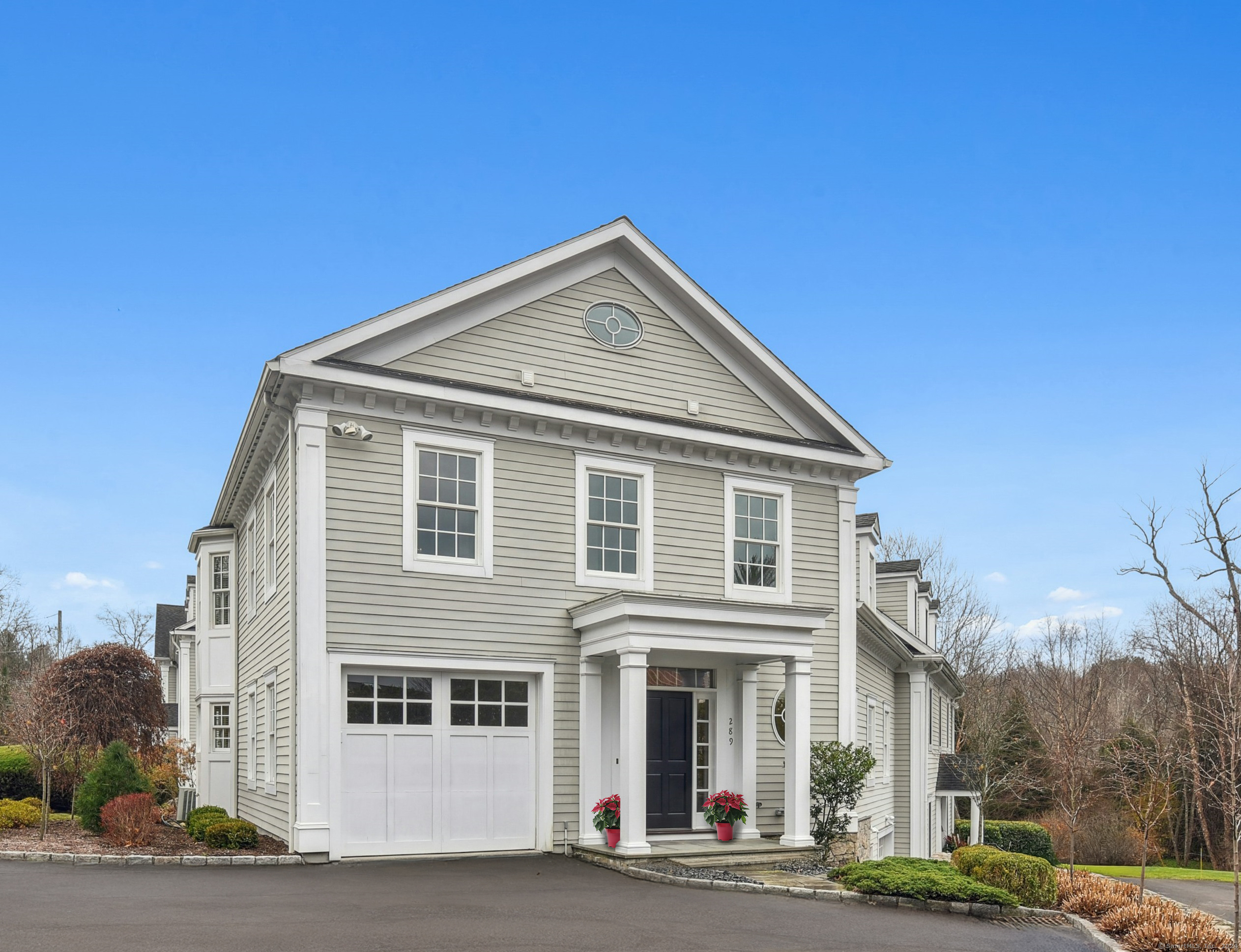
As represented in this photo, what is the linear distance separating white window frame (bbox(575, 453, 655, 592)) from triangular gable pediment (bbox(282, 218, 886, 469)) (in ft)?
3.06

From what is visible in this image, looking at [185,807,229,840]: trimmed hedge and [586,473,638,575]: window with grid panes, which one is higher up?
[586,473,638,575]: window with grid panes

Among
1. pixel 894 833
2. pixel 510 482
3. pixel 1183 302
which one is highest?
pixel 1183 302

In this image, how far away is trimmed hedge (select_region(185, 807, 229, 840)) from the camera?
15.6 metres

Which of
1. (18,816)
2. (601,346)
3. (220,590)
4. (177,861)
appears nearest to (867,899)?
(177,861)

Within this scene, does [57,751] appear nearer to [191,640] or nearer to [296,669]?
[296,669]

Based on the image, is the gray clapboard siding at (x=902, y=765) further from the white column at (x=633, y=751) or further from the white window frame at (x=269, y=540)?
the white window frame at (x=269, y=540)

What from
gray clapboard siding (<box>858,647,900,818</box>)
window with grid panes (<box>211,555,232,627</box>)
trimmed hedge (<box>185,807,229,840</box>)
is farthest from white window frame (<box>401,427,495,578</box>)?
gray clapboard siding (<box>858,647,900,818</box>)

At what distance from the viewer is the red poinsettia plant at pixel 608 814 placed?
15383 mm

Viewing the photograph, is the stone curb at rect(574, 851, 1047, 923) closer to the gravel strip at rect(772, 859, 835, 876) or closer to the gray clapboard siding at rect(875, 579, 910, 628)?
the gravel strip at rect(772, 859, 835, 876)

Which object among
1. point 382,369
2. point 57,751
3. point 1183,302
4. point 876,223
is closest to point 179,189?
point 382,369

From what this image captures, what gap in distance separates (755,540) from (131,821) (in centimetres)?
995

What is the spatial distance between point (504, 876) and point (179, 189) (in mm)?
14995

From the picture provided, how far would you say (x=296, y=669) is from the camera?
1440 centimetres

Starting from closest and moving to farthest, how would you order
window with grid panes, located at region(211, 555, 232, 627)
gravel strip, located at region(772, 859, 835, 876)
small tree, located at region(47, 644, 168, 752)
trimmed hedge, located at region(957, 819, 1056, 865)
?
gravel strip, located at region(772, 859, 835, 876) → window with grid panes, located at region(211, 555, 232, 627) → small tree, located at region(47, 644, 168, 752) → trimmed hedge, located at region(957, 819, 1056, 865)
